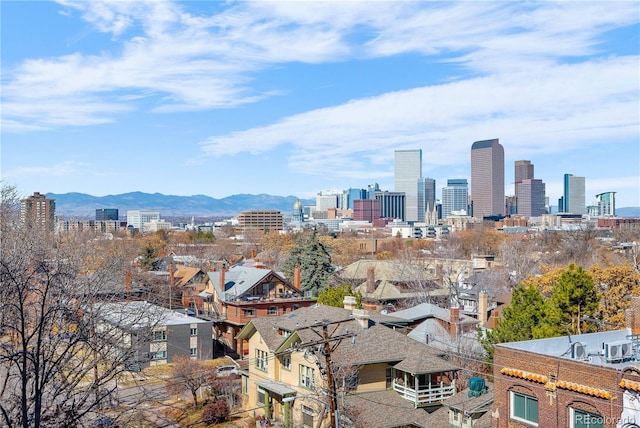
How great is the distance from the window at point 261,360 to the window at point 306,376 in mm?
3213

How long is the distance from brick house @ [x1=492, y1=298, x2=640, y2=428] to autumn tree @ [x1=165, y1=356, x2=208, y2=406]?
18867mm

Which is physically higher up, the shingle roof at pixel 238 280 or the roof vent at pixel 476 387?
the shingle roof at pixel 238 280

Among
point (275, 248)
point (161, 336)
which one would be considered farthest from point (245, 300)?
point (275, 248)

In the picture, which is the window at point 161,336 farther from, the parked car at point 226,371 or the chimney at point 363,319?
the chimney at point 363,319

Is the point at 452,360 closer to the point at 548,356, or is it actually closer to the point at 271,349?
the point at 271,349

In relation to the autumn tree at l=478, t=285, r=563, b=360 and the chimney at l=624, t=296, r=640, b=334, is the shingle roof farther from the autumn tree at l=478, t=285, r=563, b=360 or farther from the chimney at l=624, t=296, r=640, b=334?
the chimney at l=624, t=296, r=640, b=334

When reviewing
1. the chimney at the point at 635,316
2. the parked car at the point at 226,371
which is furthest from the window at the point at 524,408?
the parked car at the point at 226,371

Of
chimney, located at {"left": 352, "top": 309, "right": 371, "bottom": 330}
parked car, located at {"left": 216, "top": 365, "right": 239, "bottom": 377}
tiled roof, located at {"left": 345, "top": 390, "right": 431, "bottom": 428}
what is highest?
chimney, located at {"left": 352, "top": 309, "right": 371, "bottom": 330}

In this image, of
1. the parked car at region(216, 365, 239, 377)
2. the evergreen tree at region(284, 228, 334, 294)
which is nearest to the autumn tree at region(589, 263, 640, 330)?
the parked car at region(216, 365, 239, 377)

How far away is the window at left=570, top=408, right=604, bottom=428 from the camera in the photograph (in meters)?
19.9

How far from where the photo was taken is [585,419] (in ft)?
66.7

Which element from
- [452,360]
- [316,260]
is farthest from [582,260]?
[452,360]

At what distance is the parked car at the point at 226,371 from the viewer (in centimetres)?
4131

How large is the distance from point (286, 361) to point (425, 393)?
25.3ft
